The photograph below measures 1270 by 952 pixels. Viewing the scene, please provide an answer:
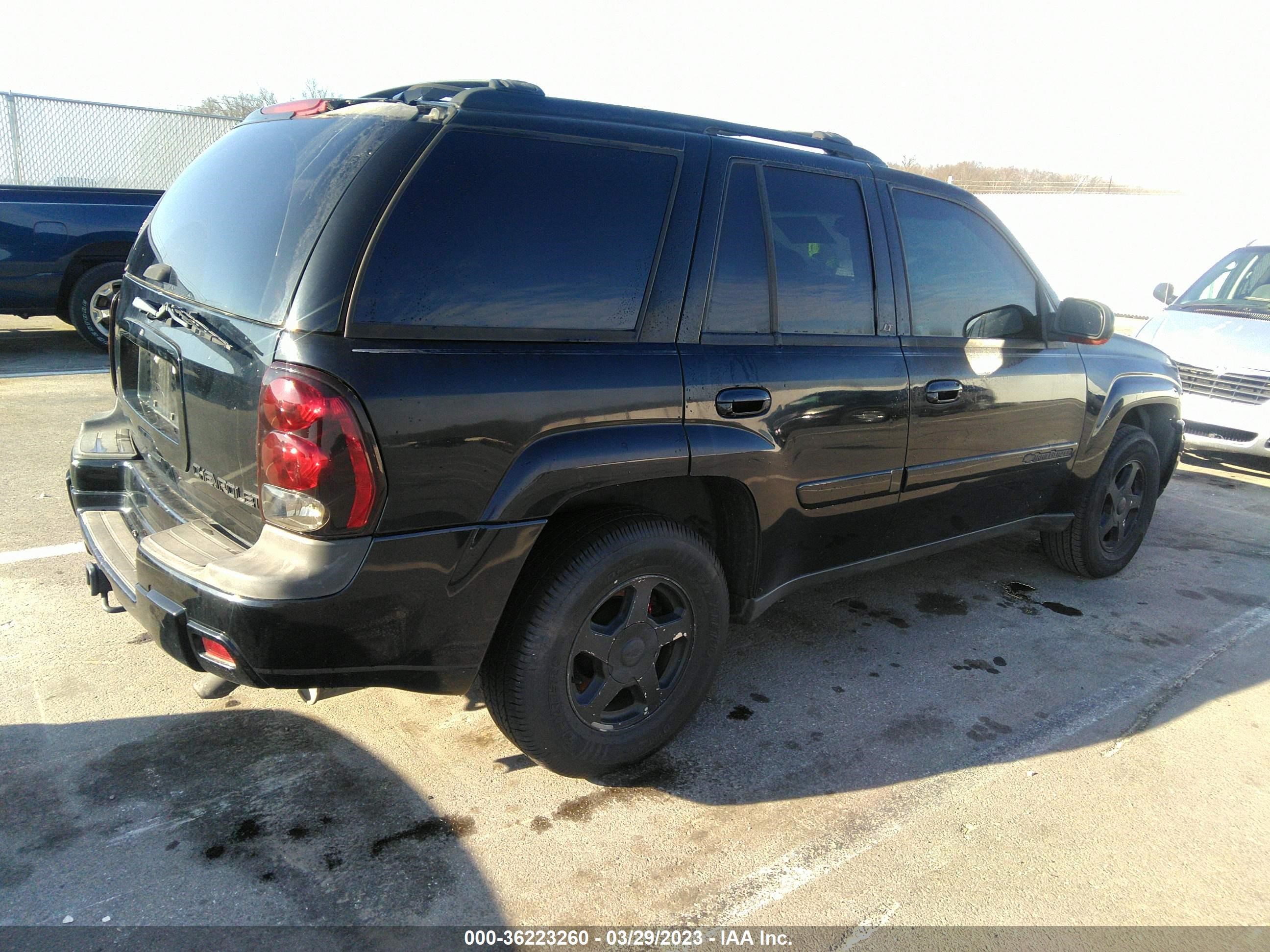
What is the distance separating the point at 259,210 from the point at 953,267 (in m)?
2.64

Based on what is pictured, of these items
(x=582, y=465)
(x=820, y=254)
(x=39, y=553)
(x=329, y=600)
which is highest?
(x=820, y=254)

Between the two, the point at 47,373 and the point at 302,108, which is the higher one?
the point at 302,108

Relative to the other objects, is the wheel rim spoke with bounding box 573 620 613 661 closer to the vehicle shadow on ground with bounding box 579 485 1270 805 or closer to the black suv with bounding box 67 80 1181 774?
the black suv with bounding box 67 80 1181 774

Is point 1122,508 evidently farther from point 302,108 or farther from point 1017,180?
point 1017,180

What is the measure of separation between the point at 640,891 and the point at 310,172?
2.10 meters

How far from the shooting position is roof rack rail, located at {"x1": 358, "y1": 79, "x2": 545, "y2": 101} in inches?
106

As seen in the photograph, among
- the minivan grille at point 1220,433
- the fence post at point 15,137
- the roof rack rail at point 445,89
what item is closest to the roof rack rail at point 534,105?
the roof rack rail at point 445,89

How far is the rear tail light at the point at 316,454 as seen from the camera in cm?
222

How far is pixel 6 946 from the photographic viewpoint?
2129 mm

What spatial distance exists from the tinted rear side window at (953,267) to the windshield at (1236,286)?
489 centimetres

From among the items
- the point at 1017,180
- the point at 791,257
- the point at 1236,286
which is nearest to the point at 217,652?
the point at 791,257

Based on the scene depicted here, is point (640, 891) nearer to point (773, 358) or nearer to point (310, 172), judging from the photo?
point (773, 358)

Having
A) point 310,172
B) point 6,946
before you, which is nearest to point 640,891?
point 6,946

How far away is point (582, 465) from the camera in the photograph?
2.58 m
